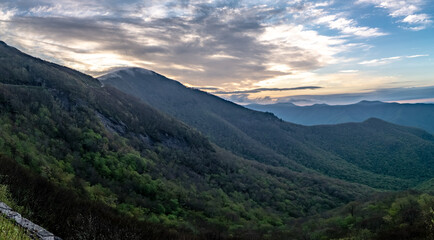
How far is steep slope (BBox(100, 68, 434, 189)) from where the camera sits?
109 meters

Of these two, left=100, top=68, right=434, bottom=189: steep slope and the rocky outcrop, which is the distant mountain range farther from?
left=100, top=68, right=434, bottom=189: steep slope

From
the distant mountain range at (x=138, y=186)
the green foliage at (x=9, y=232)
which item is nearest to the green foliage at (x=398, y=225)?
the distant mountain range at (x=138, y=186)

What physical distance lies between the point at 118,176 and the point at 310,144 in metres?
151

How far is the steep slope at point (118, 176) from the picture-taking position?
13648mm

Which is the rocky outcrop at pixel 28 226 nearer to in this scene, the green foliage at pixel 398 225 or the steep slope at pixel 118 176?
the steep slope at pixel 118 176

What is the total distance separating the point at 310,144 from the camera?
158000 millimetres

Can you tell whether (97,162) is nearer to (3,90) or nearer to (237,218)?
(3,90)

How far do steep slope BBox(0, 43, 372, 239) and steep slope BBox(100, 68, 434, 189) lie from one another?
52.2 m

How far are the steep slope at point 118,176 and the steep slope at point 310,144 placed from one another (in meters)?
52.2

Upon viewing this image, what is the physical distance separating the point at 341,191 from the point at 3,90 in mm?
67945

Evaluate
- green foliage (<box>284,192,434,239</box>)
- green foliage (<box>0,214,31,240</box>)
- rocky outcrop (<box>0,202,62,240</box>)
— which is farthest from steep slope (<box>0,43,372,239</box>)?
green foliage (<box>284,192,434,239</box>)

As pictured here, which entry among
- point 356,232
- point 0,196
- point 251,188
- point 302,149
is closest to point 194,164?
point 251,188

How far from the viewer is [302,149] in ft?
452

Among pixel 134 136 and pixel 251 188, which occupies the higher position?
pixel 134 136
